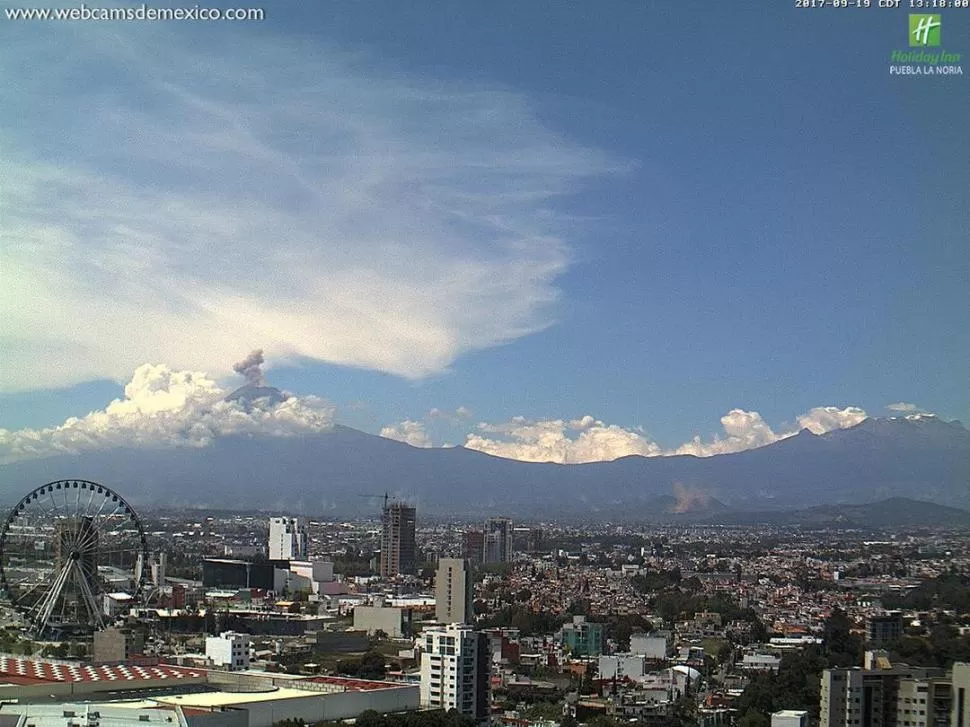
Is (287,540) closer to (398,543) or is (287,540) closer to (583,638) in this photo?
(398,543)

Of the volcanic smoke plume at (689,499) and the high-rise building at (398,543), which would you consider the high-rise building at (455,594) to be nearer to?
the high-rise building at (398,543)

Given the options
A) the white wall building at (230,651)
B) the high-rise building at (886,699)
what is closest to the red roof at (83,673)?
the white wall building at (230,651)

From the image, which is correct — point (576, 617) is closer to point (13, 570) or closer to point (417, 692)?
point (13, 570)

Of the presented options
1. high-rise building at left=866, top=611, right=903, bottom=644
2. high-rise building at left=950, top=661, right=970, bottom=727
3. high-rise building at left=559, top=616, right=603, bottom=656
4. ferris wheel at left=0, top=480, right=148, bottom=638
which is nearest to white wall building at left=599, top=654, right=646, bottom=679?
high-rise building at left=559, top=616, right=603, bottom=656

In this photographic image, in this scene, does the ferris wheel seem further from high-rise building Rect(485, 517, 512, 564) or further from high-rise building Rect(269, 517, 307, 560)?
high-rise building Rect(485, 517, 512, 564)

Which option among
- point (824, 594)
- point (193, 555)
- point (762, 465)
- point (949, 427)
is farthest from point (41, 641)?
point (762, 465)

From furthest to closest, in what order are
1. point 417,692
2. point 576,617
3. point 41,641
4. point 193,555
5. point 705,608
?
1. point 193,555
2. point 705,608
3. point 576,617
4. point 41,641
5. point 417,692
